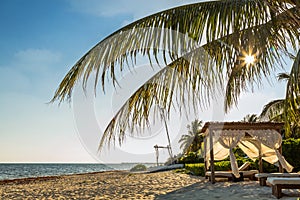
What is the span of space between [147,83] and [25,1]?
449 cm

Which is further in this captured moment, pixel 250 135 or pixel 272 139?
pixel 250 135

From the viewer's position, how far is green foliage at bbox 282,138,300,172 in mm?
11703

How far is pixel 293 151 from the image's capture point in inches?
464

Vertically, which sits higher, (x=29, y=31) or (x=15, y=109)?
(x=29, y=31)

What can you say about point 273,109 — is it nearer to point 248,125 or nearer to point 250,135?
point 250,135

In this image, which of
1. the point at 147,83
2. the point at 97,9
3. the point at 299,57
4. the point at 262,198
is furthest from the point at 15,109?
the point at 299,57

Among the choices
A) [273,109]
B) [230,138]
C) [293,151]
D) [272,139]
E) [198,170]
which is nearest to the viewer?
[272,139]

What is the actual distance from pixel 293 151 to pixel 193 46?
9332 millimetres

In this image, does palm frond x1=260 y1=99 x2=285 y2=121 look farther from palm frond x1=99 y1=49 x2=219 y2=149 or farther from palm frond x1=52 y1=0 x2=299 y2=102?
palm frond x1=52 y1=0 x2=299 y2=102

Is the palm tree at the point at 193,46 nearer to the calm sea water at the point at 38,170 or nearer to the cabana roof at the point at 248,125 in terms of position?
the cabana roof at the point at 248,125

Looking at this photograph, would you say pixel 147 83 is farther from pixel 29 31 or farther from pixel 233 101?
pixel 29 31

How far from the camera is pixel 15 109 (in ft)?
30.9

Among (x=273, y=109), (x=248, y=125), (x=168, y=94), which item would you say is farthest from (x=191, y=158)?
(x=168, y=94)

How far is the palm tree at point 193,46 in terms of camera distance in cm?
367
